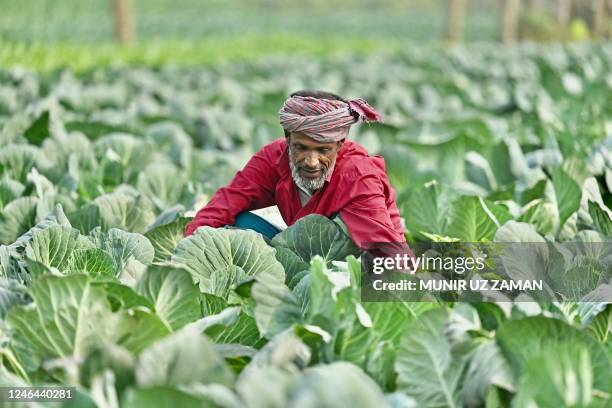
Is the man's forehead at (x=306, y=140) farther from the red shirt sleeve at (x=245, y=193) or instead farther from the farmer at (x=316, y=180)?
Answer: the red shirt sleeve at (x=245, y=193)

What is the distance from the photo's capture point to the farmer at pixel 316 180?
3275mm

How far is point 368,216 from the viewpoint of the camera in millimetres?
3305

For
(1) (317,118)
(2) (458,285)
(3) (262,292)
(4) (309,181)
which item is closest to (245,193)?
(4) (309,181)

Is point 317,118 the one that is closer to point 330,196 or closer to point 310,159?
point 310,159

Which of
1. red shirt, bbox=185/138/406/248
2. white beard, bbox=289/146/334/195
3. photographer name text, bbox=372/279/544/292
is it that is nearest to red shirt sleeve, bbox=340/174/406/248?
red shirt, bbox=185/138/406/248

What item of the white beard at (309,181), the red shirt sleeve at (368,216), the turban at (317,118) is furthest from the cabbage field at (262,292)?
the turban at (317,118)

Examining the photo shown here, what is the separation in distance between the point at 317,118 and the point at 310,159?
0.15 m

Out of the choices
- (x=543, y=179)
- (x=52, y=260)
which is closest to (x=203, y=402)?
(x=52, y=260)

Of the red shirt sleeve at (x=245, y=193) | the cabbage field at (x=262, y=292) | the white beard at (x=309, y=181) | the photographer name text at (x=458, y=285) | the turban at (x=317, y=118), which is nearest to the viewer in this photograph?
the cabbage field at (x=262, y=292)

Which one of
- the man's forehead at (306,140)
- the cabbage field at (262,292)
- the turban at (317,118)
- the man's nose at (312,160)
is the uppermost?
the turban at (317,118)

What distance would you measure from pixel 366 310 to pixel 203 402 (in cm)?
78

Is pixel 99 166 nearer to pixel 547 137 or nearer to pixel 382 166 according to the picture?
pixel 382 166

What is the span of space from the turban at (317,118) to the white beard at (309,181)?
133mm

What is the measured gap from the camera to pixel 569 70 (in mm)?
12898
